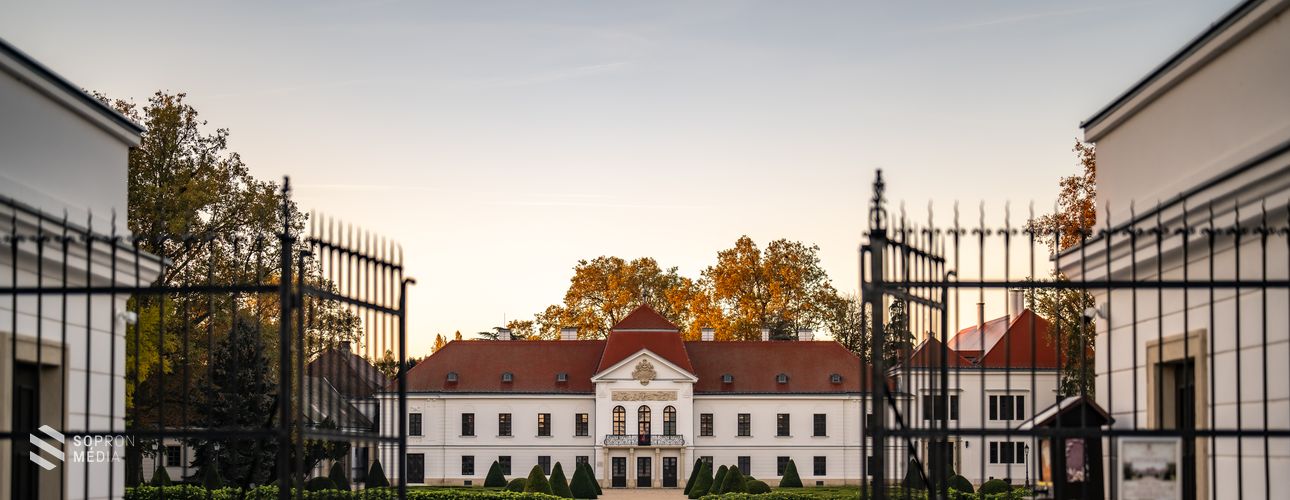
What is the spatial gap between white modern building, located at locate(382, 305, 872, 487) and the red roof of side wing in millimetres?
41

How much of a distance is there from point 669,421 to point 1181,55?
45.0 m

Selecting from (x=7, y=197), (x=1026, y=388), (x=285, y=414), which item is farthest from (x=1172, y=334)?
(x=1026, y=388)

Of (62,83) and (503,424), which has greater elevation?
(62,83)

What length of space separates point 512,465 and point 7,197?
153ft

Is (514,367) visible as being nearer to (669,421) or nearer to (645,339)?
(645,339)

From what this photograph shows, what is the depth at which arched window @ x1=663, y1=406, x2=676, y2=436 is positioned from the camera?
5397cm

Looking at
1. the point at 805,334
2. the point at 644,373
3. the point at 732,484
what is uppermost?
the point at 805,334

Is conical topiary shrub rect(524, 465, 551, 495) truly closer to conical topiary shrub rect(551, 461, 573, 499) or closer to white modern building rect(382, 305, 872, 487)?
conical topiary shrub rect(551, 461, 573, 499)

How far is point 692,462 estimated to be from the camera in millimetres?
54156

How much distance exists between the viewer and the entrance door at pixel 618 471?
53594 mm

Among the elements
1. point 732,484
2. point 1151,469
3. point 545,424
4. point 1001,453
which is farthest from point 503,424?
point 1151,469

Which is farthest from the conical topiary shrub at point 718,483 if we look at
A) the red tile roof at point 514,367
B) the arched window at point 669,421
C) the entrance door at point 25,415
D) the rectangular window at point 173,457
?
the entrance door at point 25,415

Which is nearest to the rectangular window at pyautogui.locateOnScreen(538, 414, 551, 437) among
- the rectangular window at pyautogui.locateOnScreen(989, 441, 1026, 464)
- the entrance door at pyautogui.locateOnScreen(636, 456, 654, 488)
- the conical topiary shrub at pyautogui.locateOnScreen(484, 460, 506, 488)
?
the entrance door at pyautogui.locateOnScreen(636, 456, 654, 488)

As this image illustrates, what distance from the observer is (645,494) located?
153 feet
